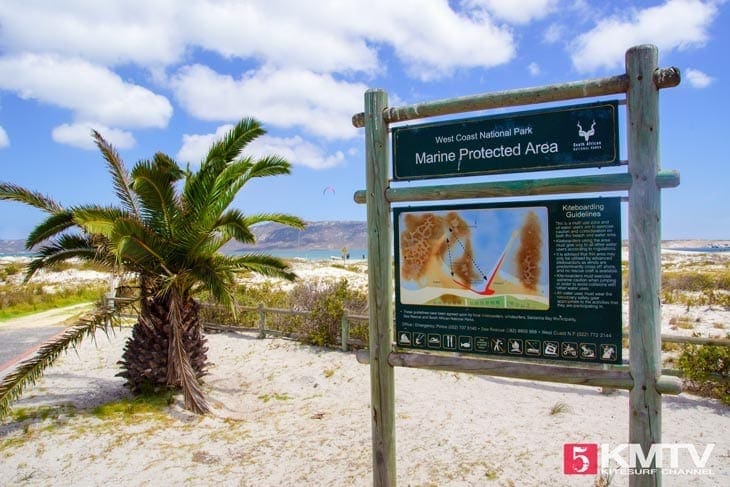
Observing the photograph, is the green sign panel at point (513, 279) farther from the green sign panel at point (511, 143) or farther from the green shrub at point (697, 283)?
the green shrub at point (697, 283)

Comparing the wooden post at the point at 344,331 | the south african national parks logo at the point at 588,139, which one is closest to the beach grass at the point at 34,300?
the wooden post at the point at 344,331

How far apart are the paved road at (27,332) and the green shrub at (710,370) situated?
498 inches

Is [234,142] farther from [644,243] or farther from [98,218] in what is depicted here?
[644,243]

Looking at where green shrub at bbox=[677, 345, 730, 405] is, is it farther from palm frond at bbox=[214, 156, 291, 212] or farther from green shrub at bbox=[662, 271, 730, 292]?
green shrub at bbox=[662, 271, 730, 292]

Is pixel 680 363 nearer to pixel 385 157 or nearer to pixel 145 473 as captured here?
pixel 385 157

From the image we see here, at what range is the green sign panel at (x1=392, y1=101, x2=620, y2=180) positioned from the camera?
3.08 metres

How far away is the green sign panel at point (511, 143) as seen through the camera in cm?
308

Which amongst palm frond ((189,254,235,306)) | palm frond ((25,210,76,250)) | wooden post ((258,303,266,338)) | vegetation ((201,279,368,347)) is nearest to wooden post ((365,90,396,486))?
palm frond ((189,254,235,306))

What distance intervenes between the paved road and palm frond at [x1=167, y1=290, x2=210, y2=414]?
203 inches

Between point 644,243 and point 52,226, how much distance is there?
7.66 meters

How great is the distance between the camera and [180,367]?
24.0 ft

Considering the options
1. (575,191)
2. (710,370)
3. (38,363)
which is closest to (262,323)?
(38,363)

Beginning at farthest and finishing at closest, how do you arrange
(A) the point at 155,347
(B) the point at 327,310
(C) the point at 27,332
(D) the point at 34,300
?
(D) the point at 34,300 < (C) the point at 27,332 < (B) the point at 327,310 < (A) the point at 155,347

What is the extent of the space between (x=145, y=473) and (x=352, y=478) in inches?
90.9
